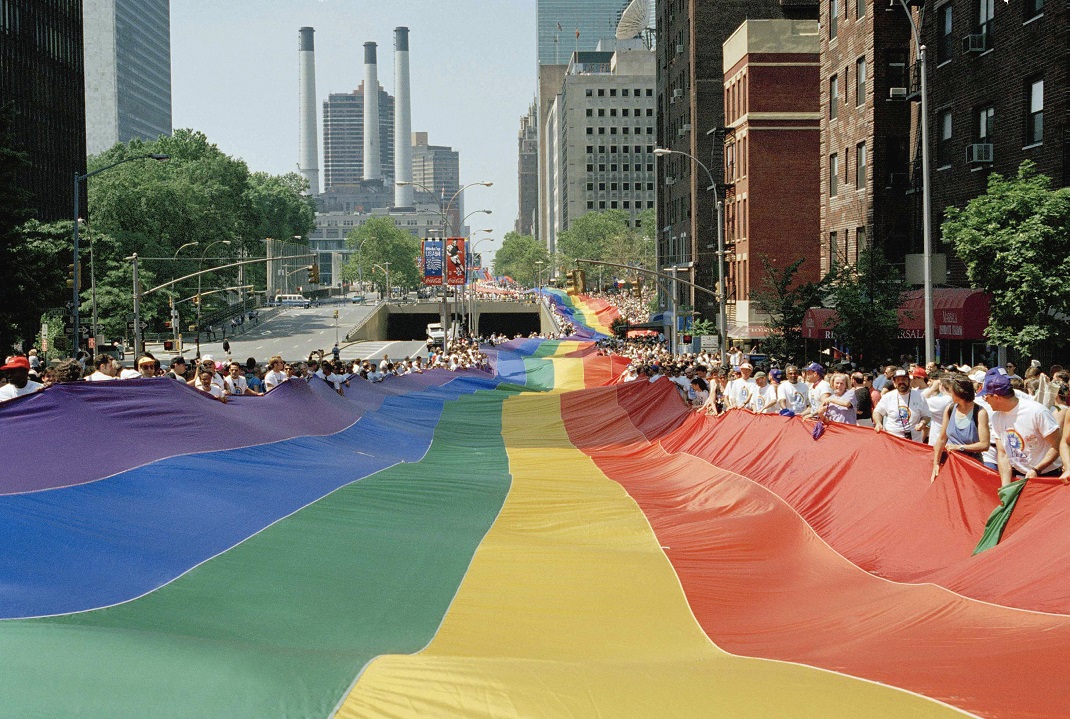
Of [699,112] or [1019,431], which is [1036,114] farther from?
[699,112]

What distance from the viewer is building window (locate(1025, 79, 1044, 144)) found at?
107 ft

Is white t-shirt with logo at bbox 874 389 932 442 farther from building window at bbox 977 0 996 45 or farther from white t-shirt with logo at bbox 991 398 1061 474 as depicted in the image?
building window at bbox 977 0 996 45

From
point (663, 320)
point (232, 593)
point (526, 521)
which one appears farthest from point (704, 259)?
point (232, 593)

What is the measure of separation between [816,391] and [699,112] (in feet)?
225

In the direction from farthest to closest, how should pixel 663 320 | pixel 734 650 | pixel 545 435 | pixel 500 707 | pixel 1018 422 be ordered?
pixel 663 320 → pixel 545 435 → pixel 1018 422 → pixel 734 650 → pixel 500 707

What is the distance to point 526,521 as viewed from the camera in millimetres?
14539

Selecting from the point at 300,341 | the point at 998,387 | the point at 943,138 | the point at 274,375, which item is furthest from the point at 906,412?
the point at 300,341

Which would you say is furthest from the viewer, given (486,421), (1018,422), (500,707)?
(486,421)

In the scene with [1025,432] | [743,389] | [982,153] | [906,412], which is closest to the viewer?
[1025,432]

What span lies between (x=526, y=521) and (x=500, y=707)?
8.02 m

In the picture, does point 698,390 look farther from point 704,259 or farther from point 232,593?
point 704,259

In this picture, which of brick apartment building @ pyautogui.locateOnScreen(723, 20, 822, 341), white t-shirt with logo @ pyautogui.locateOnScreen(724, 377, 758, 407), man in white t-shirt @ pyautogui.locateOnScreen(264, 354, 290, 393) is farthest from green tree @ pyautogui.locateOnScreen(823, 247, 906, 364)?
brick apartment building @ pyautogui.locateOnScreen(723, 20, 822, 341)

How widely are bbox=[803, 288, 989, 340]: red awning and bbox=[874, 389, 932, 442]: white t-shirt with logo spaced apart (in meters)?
18.6

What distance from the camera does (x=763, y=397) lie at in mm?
20234
